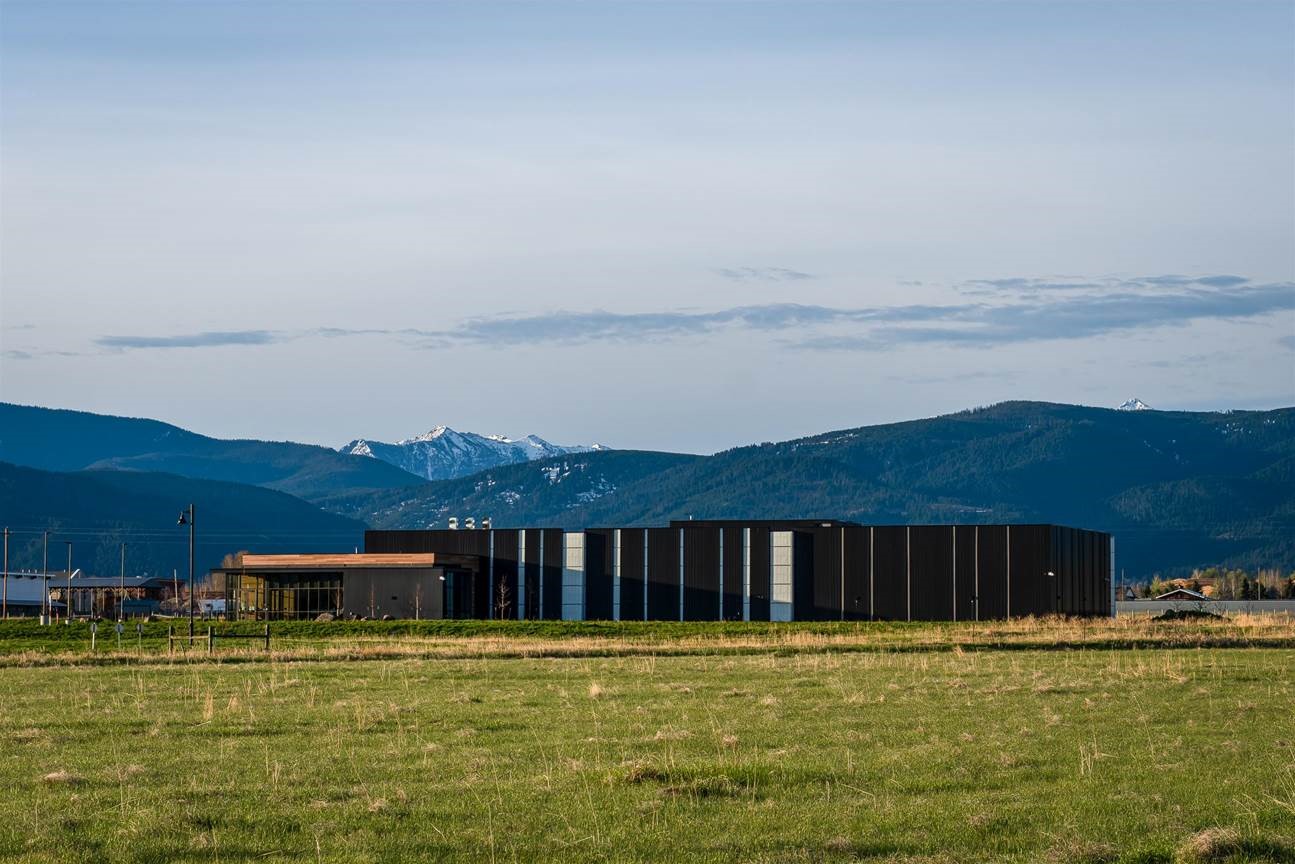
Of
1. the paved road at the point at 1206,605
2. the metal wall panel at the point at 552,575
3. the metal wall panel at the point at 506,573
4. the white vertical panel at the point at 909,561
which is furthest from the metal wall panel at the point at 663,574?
the paved road at the point at 1206,605

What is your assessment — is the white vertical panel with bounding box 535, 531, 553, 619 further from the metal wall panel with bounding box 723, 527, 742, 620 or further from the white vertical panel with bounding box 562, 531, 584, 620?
the metal wall panel with bounding box 723, 527, 742, 620

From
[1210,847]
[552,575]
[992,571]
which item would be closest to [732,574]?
[552,575]

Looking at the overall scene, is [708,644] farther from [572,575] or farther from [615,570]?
[572,575]

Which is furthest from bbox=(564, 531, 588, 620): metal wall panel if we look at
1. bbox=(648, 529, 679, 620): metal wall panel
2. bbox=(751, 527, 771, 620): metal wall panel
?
bbox=(751, 527, 771, 620): metal wall panel

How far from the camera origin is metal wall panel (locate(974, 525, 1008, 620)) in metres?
93.9

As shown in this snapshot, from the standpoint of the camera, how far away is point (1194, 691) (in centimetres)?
3284

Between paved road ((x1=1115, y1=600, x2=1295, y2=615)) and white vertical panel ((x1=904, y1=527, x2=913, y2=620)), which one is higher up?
white vertical panel ((x1=904, y1=527, x2=913, y2=620))

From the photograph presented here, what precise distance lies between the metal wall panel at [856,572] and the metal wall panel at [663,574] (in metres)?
10.4

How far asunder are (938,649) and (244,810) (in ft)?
128

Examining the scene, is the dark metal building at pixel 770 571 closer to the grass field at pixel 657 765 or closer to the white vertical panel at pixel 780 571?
the white vertical panel at pixel 780 571

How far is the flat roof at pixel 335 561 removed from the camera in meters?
97.8

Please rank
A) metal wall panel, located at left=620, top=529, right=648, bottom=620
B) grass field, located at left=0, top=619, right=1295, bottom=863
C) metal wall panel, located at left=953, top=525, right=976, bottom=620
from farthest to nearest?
metal wall panel, located at left=620, top=529, right=648, bottom=620
metal wall panel, located at left=953, top=525, right=976, bottom=620
grass field, located at left=0, top=619, right=1295, bottom=863

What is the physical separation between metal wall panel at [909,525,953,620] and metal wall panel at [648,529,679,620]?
14.8 metres

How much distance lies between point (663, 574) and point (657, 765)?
80084mm
